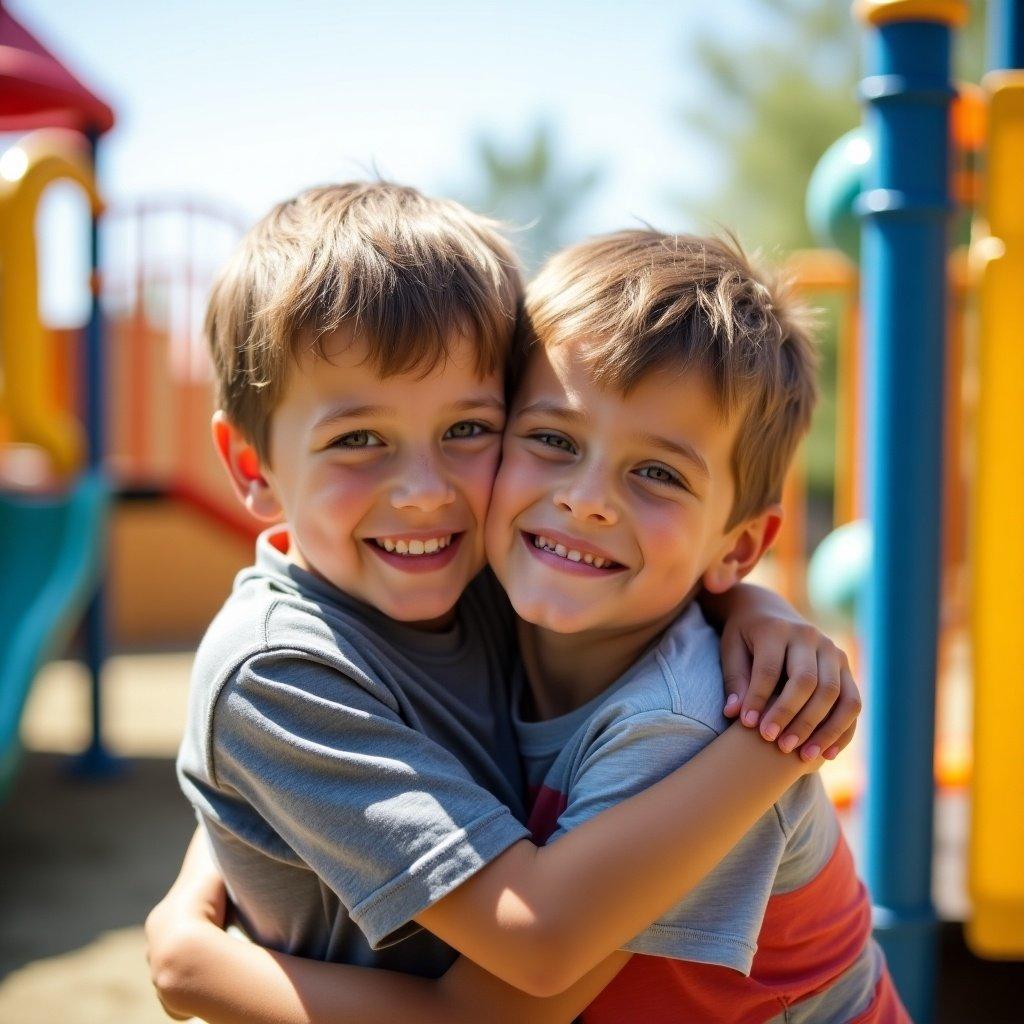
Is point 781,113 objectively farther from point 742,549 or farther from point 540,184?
point 742,549

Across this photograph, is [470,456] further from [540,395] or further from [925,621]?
[925,621]

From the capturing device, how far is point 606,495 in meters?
1.57

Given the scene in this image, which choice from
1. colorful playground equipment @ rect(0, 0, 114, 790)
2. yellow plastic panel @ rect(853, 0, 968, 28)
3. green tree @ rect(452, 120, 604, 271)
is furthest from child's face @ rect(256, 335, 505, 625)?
green tree @ rect(452, 120, 604, 271)

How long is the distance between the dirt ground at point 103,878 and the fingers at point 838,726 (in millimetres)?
1532

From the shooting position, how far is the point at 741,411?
1654 millimetres

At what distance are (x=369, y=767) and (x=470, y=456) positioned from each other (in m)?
0.47

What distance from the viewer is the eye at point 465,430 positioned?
5.47ft

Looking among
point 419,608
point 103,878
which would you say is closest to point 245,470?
point 419,608

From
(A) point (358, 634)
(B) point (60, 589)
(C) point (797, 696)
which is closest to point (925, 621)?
(C) point (797, 696)

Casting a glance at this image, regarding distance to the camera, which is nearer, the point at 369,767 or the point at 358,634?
the point at 369,767

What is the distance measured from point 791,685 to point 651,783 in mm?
240

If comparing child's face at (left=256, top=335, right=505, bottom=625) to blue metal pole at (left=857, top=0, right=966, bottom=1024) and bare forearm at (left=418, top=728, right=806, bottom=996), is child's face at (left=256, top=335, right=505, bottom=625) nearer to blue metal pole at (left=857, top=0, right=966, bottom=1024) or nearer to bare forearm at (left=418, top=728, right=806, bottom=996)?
bare forearm at (left=418, top=728, right=806, bottom=996)

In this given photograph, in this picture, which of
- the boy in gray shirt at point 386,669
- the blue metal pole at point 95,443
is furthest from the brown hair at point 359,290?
the blue metal pole at point 95,443

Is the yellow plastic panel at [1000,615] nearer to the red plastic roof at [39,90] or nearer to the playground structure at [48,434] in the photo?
the playground structure at [48,434]
